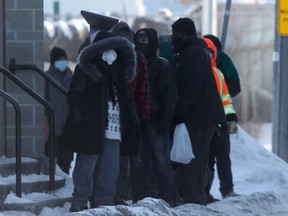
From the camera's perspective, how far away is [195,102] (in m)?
10.0

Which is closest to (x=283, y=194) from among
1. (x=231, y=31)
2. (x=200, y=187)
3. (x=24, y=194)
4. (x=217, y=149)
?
(x=217, y=149)

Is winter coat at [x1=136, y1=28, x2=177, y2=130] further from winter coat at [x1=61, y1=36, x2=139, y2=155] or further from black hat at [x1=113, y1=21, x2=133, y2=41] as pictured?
winter coat at [x1=61, y1=36, x2=139, y2=155]

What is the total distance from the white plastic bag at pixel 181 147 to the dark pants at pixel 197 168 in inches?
3.1

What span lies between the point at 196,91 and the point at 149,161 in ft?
2.70

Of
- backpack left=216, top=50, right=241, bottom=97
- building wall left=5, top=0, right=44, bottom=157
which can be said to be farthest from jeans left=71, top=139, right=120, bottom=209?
backpack left=216, top=50, right=241, bottom=97

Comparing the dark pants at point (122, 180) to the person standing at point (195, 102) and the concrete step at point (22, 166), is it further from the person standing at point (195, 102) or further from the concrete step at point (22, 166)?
the concrete step at point (22, 166)

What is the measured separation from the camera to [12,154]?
10.4m

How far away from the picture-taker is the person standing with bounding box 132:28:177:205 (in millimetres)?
10094

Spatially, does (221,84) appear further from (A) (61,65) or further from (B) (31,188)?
(B) (31,188)

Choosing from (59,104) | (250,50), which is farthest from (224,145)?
(250,50)

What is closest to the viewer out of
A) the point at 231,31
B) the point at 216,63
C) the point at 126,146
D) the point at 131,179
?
the point at 126,146

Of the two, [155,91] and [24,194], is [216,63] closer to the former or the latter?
[155,91]

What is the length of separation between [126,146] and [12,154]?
1396mm

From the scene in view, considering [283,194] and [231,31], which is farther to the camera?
[231,31]
